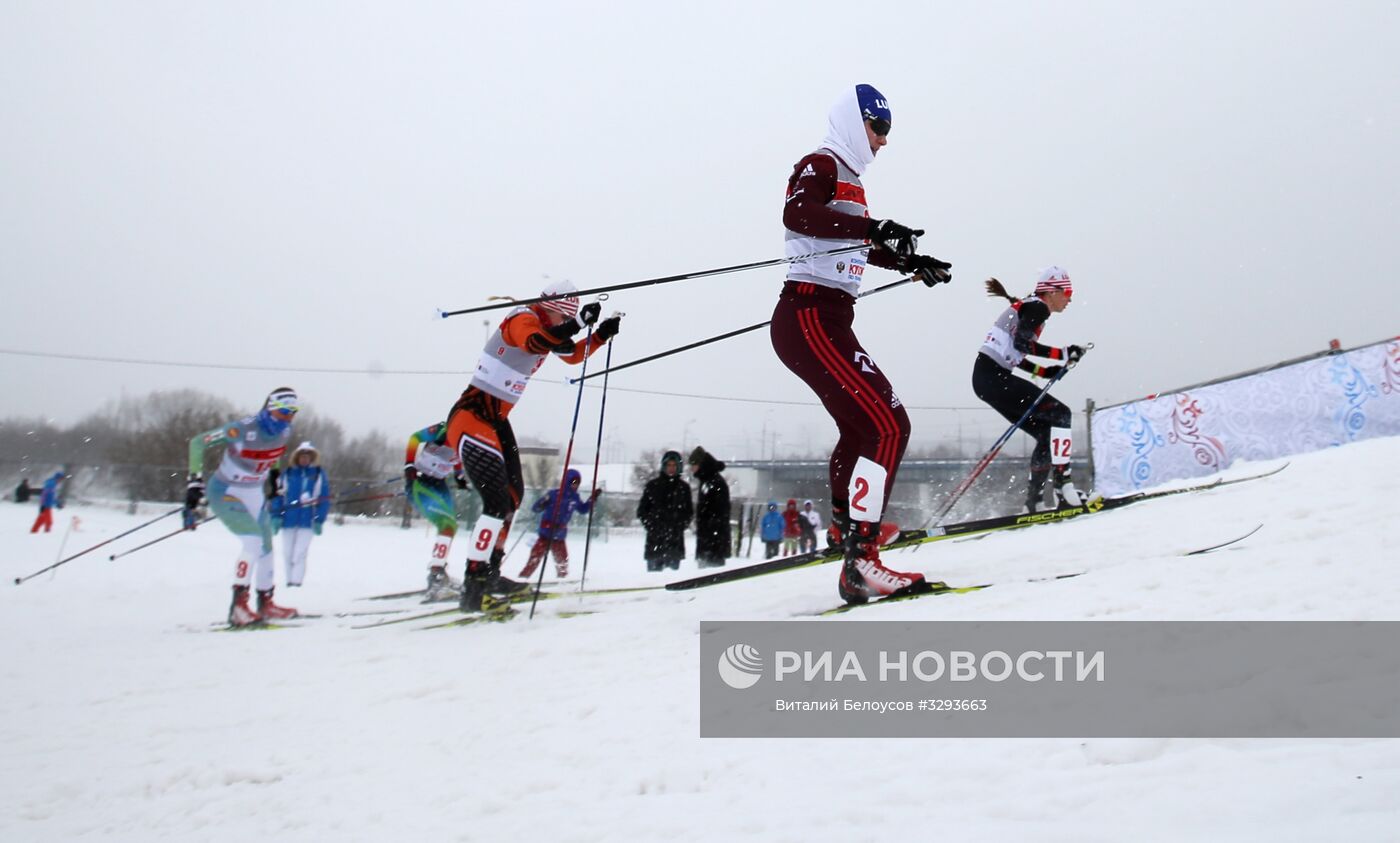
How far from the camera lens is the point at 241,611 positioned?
20.2 ft

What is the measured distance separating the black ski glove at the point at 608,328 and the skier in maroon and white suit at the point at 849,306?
5.81ft

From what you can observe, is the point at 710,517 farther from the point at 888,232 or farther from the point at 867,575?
the point at 888,232

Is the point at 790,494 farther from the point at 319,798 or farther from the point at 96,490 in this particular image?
the point at 319,798

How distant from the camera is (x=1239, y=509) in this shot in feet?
15.1

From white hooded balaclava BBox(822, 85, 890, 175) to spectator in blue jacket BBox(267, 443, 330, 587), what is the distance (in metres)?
7.51

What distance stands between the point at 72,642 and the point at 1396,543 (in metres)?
7.40

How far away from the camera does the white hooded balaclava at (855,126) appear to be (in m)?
3.74

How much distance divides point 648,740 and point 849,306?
7.69ft

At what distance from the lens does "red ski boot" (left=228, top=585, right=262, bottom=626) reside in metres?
6.07

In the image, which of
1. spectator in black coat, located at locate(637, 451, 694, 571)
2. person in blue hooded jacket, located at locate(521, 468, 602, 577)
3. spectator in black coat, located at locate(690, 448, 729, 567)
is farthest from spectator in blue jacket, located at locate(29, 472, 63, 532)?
spectator in black coat, located at locate(690, 448, 729, 567)

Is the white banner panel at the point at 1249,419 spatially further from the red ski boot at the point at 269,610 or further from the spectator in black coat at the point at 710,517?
the red ski boot at the point at 269,610

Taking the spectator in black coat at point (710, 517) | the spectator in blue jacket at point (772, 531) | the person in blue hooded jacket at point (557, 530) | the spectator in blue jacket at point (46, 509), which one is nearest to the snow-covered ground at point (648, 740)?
the person in blue hooded jacket at point (557, 530)

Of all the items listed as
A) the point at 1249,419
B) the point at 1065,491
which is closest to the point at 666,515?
the point at 1065,491

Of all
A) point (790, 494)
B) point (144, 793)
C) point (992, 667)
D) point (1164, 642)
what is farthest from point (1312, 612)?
point (790, 494)
